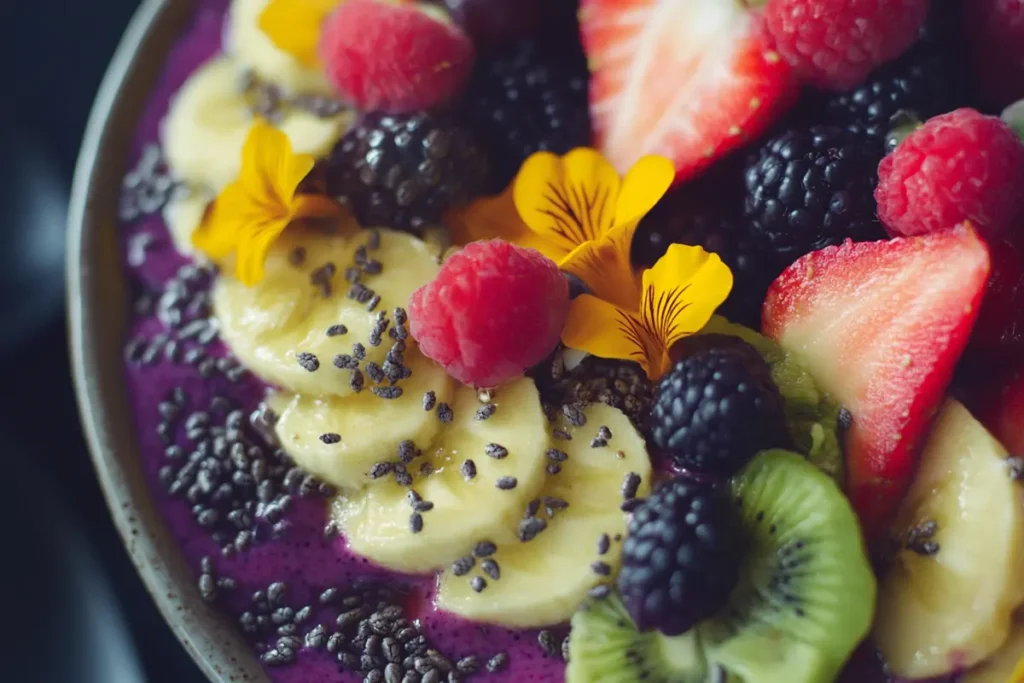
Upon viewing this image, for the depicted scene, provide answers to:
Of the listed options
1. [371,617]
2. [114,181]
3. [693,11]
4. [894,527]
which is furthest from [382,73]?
[894,527]

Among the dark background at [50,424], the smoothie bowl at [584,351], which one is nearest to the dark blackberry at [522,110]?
the smoothie bowl at [584,351]

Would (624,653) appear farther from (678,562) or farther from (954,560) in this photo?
(954,560)

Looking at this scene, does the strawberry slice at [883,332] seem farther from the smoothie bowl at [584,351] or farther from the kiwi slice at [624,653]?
the kiwi slice at [624,653]

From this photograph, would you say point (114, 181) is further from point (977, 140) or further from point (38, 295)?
point (977, 140)

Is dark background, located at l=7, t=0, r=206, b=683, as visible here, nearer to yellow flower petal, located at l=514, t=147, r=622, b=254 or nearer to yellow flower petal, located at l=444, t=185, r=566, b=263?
yellow flower petal, located at l=444, t=185, r=566, b=263

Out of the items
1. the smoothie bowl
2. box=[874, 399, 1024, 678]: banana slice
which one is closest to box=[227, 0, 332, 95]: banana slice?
the smoothie bowl
